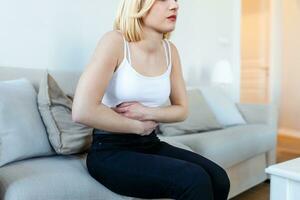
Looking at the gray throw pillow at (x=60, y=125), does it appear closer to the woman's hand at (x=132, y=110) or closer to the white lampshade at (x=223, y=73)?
the woman's hand at (x=132, y=110)

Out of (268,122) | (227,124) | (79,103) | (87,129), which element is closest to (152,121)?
(79,103)

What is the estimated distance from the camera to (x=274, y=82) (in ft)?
15.0

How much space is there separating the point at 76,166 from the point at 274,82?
12.6 feet

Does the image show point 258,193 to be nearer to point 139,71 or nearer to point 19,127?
point 139,71

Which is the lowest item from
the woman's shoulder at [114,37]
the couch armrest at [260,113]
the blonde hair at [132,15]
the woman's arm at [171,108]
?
the couch armrest at [260,113]

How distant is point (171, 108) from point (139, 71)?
0.76ft

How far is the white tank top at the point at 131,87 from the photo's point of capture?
1175mm

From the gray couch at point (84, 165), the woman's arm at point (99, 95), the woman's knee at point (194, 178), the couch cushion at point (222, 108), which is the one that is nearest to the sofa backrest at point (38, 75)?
the gray couch at point (84, 165)

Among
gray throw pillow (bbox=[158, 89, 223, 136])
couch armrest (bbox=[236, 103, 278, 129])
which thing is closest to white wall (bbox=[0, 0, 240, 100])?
gray throw pillow (bbox=[158, 89, 223, 136])

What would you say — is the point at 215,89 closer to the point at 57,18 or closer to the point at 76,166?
the point at 57,18

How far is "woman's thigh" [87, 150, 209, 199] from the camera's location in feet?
3.23

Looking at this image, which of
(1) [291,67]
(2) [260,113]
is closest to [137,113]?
(2) [260,113]

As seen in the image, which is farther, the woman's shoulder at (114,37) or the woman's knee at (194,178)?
the woman's shoulder at (114,37)

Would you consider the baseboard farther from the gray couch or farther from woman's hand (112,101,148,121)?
woman's hand (112,101,148,121)
